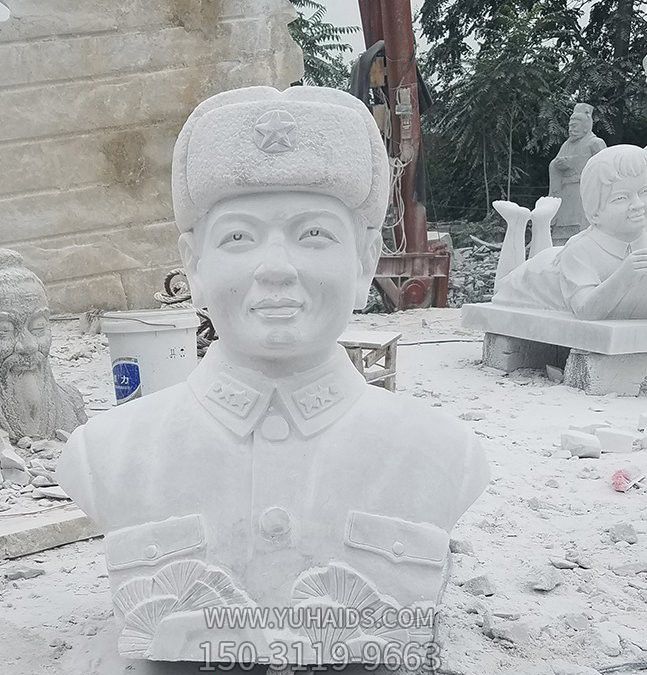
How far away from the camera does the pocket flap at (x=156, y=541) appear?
2092mm

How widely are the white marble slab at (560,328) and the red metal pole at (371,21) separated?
5.54 metres

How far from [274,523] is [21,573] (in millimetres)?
1390

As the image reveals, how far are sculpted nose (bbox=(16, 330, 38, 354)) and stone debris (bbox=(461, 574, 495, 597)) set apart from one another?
2.45m

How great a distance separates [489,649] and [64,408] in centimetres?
282

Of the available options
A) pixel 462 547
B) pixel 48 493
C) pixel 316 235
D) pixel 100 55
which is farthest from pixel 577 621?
pixel 100 55

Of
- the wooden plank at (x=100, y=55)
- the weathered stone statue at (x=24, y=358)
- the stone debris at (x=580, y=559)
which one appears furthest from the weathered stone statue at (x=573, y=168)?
the stone debris at (x=580, y=559)

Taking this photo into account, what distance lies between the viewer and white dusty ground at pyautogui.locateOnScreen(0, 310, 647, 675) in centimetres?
240

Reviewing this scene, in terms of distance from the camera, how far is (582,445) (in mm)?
4316

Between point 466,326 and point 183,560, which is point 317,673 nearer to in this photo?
point 183,560

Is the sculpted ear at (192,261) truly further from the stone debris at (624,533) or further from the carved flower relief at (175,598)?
the stone debris at (624,533)

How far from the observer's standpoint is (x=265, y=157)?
2031mm

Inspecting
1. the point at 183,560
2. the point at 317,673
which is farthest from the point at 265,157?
the point at 317,673

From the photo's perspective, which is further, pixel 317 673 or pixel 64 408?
pixel 64 408

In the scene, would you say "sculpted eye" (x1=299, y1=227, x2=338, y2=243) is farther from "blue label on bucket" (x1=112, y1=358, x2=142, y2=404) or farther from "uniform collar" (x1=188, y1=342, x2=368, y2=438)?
"blue label on bucket" (x1=112, y1=358, x2=142, y2=404)
